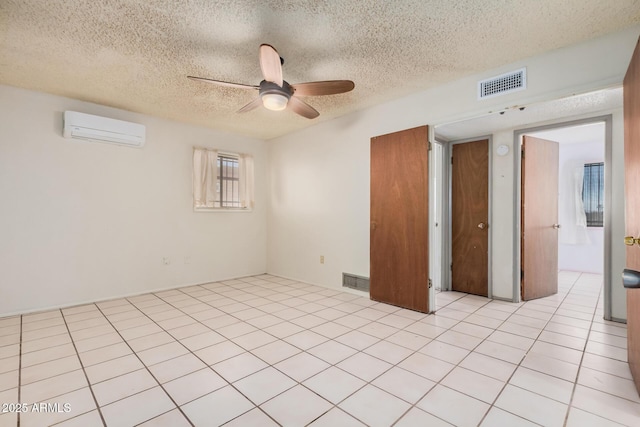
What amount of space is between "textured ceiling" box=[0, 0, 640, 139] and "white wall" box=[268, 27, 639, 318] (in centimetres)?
18

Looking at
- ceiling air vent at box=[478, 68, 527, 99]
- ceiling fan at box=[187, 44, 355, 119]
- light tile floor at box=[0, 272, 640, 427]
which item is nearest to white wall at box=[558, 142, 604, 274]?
light tile floor at box=[0, 272, 640, 427]

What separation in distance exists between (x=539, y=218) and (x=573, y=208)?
9.12ft

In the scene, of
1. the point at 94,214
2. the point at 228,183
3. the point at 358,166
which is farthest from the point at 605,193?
the point at 94,214

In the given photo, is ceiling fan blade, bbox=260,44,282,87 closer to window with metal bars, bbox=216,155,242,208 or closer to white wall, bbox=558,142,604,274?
window with metal bars, bbox=216,155,242,208

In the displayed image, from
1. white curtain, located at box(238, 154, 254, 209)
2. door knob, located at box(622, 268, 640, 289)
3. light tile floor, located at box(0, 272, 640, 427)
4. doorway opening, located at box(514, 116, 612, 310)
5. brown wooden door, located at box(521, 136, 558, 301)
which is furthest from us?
doorway opening, located at box(514, 116, 612, 310)

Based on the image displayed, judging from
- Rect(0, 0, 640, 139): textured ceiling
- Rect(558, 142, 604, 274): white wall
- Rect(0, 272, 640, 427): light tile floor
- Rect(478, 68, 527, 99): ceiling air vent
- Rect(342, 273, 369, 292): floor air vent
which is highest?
Rect(0, 0, 640, 139): textured ceiling

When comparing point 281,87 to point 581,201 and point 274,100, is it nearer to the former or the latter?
point 274,100

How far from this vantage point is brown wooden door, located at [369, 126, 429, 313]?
10.7 ft

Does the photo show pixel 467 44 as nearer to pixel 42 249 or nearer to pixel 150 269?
pixel 150 269

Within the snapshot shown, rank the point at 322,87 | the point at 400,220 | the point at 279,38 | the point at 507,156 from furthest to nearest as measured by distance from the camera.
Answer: the point at 507,156, the point at 400,220, the point at 322,87, the point at 279,38

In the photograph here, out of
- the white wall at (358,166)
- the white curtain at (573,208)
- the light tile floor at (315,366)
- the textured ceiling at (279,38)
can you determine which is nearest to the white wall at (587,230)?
the white curtain at (573,208)

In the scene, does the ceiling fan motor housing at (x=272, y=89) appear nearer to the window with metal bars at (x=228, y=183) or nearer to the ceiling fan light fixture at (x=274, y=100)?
the ceiling fan light fixture at (x=274, y=100)

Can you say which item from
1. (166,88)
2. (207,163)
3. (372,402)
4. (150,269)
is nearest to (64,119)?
(166,88)

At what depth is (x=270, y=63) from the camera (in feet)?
6.71
